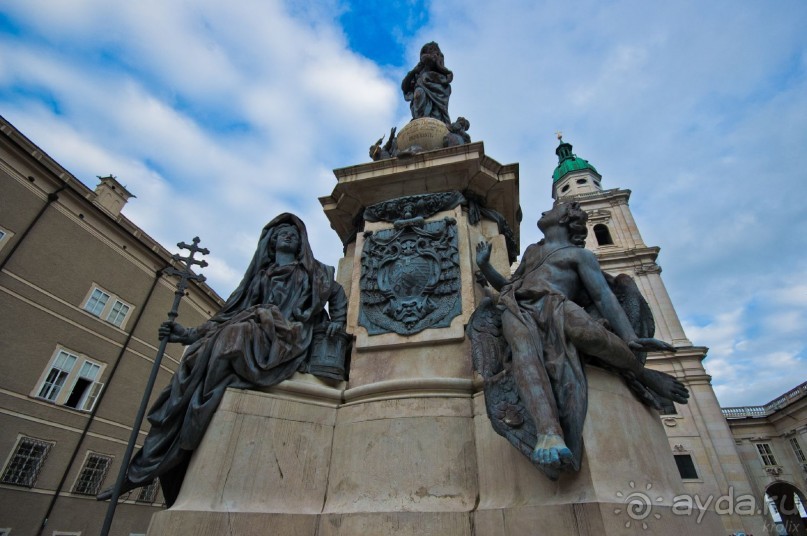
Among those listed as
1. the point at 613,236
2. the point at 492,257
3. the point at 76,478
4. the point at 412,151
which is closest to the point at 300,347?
→ the point at 492,257

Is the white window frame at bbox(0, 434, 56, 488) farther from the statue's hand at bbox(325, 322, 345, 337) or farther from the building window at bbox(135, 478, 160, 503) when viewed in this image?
the statue's hand at bbox(325, 322, 345, 337)

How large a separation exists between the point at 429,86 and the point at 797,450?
39901mm

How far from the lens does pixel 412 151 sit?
5422 mm

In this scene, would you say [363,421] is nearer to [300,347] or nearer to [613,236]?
[300,347]

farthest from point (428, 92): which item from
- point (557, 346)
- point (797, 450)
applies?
point (797, 450)

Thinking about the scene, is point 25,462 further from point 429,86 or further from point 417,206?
point 429,86

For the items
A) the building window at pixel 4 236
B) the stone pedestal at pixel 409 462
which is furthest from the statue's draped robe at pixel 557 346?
the building window at pixel 4 236

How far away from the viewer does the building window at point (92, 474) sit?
58.0ft

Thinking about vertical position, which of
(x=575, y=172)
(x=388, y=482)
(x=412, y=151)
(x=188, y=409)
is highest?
(x=575, y=172)

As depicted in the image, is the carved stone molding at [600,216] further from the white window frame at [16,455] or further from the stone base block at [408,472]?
the stone base block at [408,472]

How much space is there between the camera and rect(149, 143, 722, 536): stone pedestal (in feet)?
8.96

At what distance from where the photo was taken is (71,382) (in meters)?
18.1

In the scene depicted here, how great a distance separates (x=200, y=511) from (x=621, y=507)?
2727mm

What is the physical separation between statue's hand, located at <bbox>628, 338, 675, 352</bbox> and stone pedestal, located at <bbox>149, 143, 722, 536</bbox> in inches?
11.0
